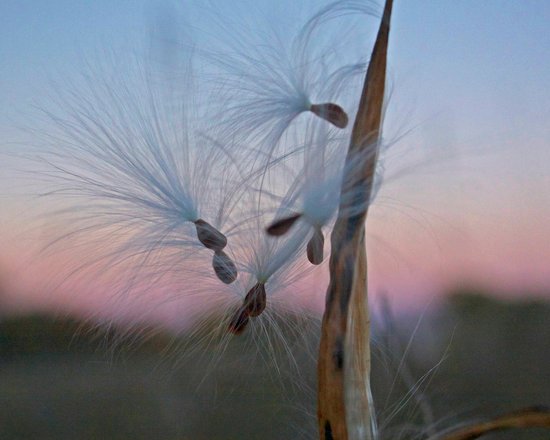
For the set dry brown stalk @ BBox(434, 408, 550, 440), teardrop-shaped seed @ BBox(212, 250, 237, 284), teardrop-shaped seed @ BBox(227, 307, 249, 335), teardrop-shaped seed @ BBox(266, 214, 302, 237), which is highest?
teardrop-shaped seed @ BBox(266, 214, 302, 237)

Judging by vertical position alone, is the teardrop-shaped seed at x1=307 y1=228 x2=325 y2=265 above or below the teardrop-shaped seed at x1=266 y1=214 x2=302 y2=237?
below

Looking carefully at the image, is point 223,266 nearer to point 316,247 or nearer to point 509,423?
point 316,247

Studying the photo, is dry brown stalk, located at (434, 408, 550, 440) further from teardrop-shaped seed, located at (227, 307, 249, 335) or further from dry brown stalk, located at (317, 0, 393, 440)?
teardrop-shaped seed, located at (227, 307, 249, 335)

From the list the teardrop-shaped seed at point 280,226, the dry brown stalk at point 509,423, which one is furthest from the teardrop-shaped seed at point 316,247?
the dry brown stalk at point 509,423

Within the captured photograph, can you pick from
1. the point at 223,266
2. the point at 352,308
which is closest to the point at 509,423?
the point at 352,308

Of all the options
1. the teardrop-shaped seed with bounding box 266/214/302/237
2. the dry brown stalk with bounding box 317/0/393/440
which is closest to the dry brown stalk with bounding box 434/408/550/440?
the dry brown stalk with bounding box 317/0/393/440

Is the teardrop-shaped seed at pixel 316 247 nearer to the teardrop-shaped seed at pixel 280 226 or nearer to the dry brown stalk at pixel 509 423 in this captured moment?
the teardrop-shaped seed at pixel 280 226
